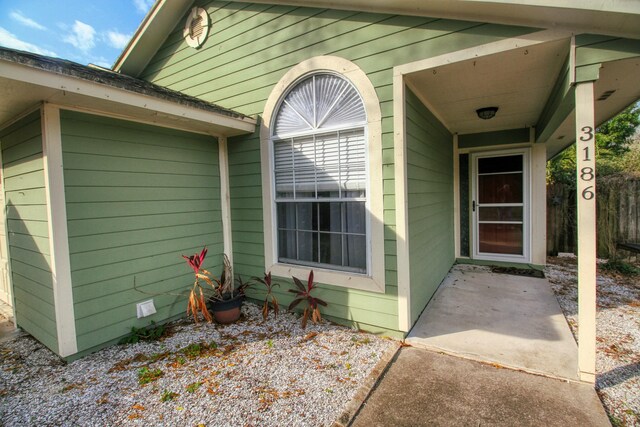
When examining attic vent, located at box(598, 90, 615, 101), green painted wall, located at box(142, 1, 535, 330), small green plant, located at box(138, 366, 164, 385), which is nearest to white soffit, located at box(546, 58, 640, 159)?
attic vent, located at box(598, 90, 615, 101)

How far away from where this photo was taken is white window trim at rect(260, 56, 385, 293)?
3035 mm

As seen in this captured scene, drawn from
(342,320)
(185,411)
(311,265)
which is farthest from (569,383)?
(185,411)

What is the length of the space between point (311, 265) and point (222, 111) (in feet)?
6.82

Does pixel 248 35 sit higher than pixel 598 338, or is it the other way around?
pixel 248 35

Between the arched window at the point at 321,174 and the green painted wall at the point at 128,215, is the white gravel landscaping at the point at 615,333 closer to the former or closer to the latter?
the arched window at the point at 321,174

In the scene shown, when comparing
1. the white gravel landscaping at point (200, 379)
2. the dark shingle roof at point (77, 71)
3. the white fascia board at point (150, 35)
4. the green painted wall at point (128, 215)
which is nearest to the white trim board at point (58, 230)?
the green painted wall at point (128, 215)

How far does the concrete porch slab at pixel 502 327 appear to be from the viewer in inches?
101

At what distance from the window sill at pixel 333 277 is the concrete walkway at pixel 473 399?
0.80 metres

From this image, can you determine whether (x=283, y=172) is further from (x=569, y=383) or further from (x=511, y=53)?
(x=569, y=383)

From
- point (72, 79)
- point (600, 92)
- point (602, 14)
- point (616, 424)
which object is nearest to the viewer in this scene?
point (616, 424)

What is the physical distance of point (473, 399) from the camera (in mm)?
2109

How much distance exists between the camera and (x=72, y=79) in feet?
7.90

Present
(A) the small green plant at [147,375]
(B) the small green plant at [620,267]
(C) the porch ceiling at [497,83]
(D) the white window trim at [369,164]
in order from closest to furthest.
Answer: (A) the small green plant at [147,375] < (C) the porch ceiling at [497,83] < (D) the white window trim at [369,164] < (B) the small green plant at [620,267]

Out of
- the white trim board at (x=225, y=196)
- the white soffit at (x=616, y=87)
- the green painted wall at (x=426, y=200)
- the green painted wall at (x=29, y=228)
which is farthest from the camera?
the white trim board at (x=225, y=196)
